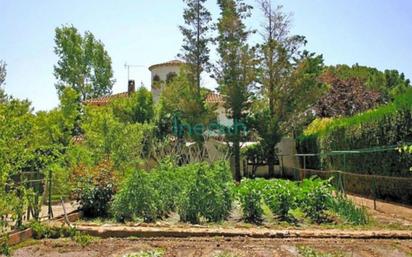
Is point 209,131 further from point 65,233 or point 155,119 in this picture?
point 65,233

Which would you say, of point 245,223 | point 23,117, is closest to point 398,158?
point 245,223

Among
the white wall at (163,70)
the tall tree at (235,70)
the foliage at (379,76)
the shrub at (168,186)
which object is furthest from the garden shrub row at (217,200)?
the foliage at (379,76)

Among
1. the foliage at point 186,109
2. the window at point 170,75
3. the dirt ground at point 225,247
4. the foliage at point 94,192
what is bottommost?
the dirt ground at point 225,247

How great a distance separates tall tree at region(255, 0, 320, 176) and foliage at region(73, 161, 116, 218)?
1426 centimetres

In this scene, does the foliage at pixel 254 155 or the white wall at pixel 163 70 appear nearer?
the foliage at pixel 254 155

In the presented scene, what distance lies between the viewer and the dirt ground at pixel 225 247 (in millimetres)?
6195

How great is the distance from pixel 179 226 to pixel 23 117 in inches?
135

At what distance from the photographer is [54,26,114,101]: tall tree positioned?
38812mm

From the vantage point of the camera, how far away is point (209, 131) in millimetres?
25688

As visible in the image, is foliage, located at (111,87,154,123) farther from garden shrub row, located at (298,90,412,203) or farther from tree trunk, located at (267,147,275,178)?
garden shrub row, located at (298,90,412,203)

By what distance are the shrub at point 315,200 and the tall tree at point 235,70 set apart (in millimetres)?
→ 14563

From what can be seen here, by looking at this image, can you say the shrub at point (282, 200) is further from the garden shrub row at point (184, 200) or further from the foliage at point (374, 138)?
the foliage at point (374, 138)

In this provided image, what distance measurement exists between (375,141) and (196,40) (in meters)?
14.5

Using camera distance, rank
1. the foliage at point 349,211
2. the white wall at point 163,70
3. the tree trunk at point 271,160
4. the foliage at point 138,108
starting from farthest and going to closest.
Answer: the white wall at point 163,70 → the foliage at point 138,108 → the tree trunk at point 271,160 → the foliage at point 349,211
